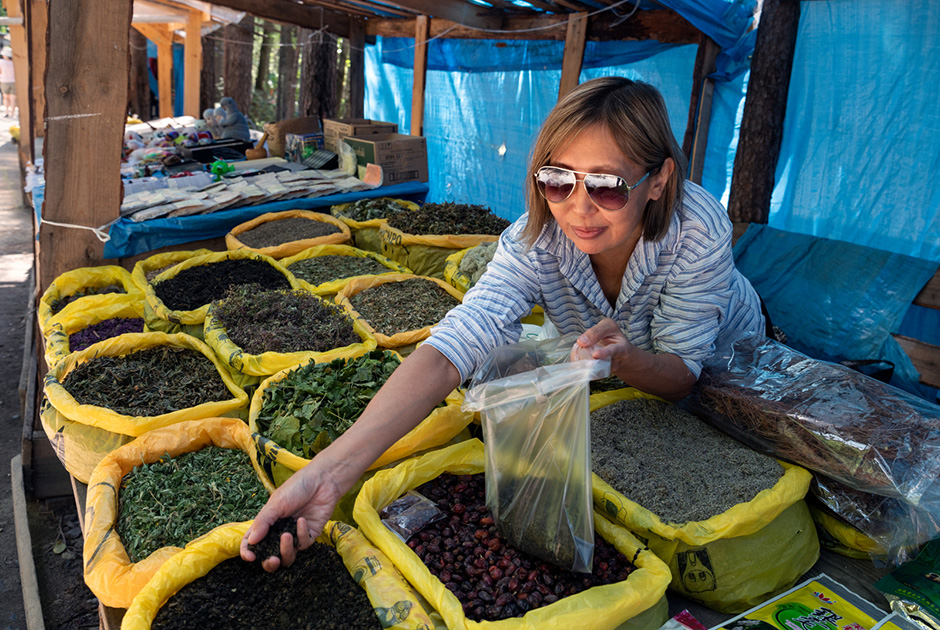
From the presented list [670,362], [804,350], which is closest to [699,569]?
[670,362]

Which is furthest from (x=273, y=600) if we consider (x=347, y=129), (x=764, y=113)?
(x=347, y=129)

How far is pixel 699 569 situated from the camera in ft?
4.87

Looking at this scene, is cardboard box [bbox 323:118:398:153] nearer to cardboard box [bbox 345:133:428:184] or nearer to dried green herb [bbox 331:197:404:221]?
cardboard box [bbox 345:133:428:184]

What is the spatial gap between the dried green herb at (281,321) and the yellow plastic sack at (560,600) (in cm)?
97

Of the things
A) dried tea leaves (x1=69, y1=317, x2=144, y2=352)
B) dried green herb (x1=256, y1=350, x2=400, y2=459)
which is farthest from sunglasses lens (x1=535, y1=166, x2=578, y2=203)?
dried tea leaves (x1=69, y1=317, x2=144, y2=352)

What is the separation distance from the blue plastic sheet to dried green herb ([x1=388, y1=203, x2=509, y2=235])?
1477 mm

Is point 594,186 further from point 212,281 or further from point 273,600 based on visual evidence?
point 212,281

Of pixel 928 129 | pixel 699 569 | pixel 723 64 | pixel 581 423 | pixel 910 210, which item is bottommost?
pixel 699 569

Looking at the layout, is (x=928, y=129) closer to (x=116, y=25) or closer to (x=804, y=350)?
(x=804, y=350)

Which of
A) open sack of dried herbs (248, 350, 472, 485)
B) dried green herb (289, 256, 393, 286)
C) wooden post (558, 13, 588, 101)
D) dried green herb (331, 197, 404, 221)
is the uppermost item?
wooden post (558, 13, 588, 101)

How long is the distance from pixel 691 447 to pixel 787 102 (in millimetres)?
2406

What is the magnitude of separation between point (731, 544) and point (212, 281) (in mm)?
2594

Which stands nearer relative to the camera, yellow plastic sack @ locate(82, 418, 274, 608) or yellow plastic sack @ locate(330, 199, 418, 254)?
yellow plastic sack @ locate(82, 418, 274, 608)

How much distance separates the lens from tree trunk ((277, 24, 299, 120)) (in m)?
13.3
